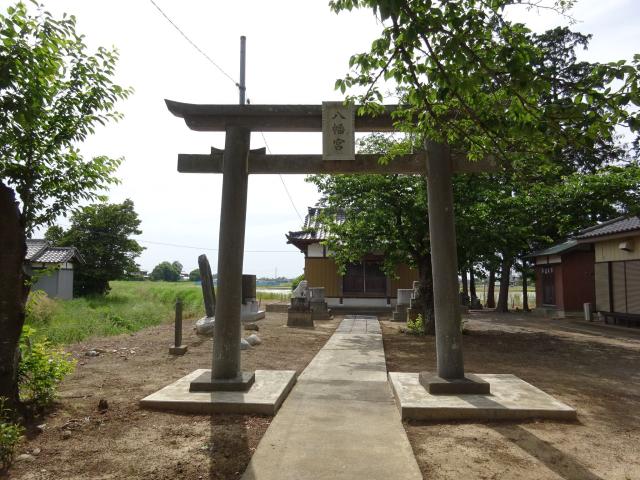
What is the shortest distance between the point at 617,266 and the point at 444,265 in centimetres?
1361

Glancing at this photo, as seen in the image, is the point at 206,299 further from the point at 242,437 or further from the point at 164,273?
the point at 164,273

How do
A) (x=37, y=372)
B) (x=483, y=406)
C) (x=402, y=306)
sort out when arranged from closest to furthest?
(x=37, y=372)
(x=483, y=406)
(x=402, y=306)

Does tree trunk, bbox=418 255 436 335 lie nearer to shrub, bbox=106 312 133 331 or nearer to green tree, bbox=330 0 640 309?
green tree, bbox=330 0 640 309

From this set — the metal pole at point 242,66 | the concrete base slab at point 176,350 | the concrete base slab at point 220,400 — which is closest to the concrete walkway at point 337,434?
the concrete base slab at point 220,400

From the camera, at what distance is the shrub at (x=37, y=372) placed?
4.83 metres

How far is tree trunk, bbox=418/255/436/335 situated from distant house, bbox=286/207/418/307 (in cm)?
967

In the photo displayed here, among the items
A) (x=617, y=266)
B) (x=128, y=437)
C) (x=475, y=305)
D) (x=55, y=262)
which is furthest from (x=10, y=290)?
(x=475, y=305)

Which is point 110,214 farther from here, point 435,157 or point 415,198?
point 435,157

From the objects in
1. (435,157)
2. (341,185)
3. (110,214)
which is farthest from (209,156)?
(110,214)

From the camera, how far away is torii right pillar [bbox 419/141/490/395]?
19.7 feet

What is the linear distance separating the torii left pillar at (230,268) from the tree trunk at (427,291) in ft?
24.7

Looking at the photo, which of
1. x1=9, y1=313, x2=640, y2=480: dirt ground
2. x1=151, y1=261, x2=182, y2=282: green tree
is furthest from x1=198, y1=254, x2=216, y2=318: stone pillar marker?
x1=151, y1=261, x2=182, y2=282: green tree

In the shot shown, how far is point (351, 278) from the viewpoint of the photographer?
916 inches

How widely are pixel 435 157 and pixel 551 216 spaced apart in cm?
1468
